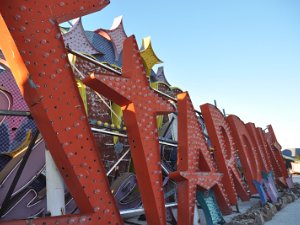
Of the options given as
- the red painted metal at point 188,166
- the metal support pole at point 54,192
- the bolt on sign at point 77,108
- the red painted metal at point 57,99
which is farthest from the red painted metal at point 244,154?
the metal support pole at point 54,192

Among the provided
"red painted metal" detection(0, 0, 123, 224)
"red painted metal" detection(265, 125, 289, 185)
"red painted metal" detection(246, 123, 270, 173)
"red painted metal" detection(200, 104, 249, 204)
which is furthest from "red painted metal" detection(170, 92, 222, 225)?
"red painted metal" detection(265, 125, 289, 185)

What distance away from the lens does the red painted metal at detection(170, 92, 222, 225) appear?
5.17 meters

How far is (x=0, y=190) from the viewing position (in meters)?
4.30

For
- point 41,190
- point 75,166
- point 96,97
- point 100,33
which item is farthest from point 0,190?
point 100,33

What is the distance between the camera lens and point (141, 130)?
170 inches

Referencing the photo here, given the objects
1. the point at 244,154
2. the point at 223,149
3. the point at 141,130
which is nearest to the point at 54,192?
the point at 141,130

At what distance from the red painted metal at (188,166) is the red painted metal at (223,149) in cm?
82

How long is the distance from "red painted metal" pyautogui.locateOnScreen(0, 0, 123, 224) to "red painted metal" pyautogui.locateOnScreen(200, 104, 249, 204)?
4.13m

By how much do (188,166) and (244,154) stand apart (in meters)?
3.90

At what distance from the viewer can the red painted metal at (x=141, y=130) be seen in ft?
13.9

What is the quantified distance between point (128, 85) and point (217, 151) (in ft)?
12.5

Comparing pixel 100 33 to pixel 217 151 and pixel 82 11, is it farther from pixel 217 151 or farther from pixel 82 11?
pixel 82 11

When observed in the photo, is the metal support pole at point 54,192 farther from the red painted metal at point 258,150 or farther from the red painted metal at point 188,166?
the red painted metal at point 258,150

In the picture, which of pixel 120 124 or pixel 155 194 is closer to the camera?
pixel 155 194
